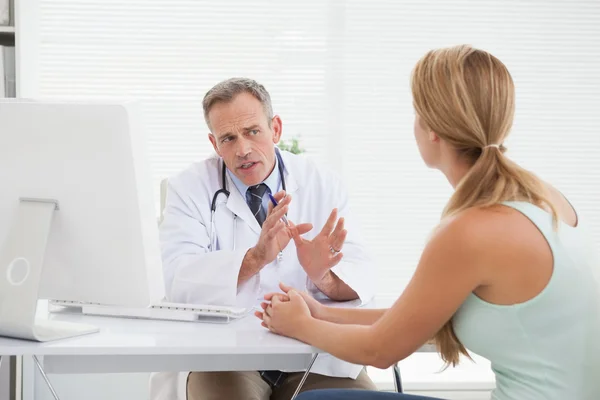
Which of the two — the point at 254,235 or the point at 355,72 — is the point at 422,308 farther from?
the point at 355,72

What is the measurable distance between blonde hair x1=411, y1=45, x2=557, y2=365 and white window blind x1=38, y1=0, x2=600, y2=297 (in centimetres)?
227

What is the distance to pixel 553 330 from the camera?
1246 mm

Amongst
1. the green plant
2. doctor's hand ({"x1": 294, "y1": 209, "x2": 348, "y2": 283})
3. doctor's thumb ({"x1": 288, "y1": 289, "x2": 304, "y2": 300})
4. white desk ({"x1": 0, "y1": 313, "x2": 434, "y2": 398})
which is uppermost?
the green plant

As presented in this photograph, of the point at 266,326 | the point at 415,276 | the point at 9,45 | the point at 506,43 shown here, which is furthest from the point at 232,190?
the point at 506,43

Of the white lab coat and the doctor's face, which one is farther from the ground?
the doctor's face

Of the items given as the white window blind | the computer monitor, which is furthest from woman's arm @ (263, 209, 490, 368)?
A: the white window blind

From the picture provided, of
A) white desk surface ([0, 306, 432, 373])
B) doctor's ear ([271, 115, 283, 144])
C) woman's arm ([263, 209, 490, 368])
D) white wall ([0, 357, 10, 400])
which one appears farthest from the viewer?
white wall ([0, 357, 10, 400])

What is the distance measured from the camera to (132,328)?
152cm

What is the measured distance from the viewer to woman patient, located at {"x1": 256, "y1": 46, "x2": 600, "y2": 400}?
1234 mm

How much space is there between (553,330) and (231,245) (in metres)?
1.02

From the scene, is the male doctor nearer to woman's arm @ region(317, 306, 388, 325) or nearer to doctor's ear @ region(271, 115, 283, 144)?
doctor's ear @ region(271, 115, 283, 144)

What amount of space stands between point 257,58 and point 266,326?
2221 millimetres

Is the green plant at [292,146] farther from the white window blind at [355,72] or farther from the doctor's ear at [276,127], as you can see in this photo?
the doctor's ear at [276,127]

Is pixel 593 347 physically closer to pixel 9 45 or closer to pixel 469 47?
pixel 469 47
